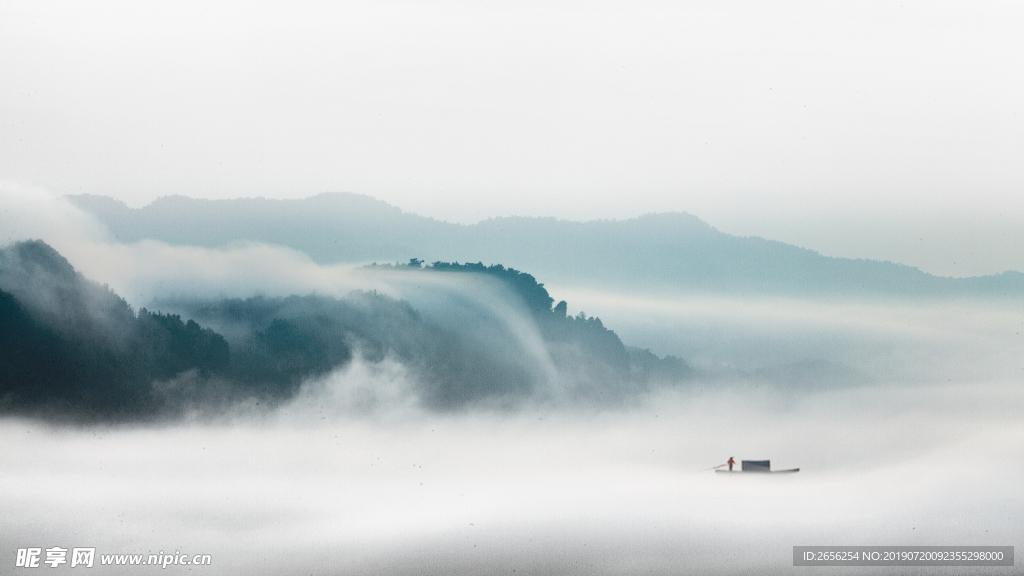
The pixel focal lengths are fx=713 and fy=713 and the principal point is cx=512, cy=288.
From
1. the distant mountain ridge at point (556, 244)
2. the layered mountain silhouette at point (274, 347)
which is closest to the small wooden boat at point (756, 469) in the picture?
the layered mountain silhouette at point (274, 347)

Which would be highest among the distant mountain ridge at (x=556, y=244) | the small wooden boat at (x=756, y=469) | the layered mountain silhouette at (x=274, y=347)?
the distant mountain ridge at (x=556, y=244)

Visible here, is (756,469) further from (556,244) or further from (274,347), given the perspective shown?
(274,347)

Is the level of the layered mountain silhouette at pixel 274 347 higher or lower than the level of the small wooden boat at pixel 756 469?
higher

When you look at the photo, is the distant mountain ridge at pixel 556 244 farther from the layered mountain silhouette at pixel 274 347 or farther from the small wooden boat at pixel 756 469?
the small wooden boat at pixel 756 469

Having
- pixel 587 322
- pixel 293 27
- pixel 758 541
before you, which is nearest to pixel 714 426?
pixel 758 541

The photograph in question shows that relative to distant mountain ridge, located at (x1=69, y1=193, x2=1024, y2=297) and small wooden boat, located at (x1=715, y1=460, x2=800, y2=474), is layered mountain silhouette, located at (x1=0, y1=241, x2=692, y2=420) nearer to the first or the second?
distant mountain ridge, located at (x1=69, y1=193, x2=1024, y2=297)

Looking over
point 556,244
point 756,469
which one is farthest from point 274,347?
point 756,469

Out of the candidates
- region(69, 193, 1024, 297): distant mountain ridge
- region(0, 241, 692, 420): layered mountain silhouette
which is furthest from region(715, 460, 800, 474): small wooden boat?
region(69, 193, 1024, 297): distant mountain ridge
